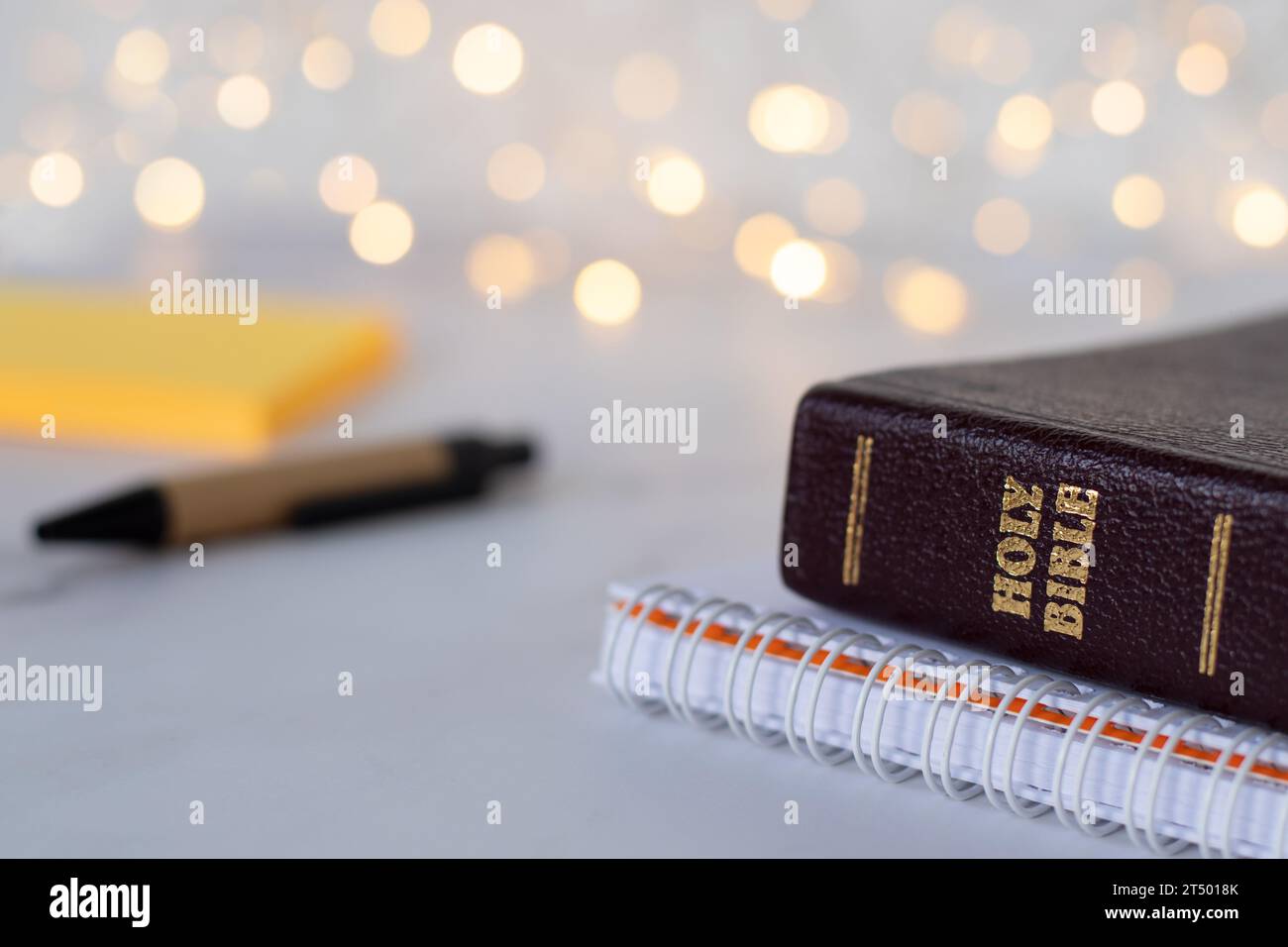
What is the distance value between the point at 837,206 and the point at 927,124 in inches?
5.4

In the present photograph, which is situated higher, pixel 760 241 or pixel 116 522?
pixel 760 241

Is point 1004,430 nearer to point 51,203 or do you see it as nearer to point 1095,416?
point 1095,416

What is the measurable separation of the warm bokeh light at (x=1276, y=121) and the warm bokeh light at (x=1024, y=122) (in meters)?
0.23

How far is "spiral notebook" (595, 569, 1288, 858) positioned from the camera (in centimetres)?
53

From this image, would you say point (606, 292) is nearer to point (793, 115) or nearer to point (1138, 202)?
point (793, 115)

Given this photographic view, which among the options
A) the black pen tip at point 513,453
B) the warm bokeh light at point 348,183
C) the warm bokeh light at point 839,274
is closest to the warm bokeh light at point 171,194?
the warm bokeh light at point 348,183

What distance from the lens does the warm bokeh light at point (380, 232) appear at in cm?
187

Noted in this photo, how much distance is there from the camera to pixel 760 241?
6.06 feet

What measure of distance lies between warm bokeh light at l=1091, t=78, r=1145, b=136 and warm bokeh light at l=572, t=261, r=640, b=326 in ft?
1.78

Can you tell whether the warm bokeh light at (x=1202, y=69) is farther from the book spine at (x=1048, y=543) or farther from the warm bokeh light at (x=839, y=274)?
the book spine at (x=1048, y=543)

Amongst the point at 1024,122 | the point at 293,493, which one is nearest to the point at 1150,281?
the point at 1024,122

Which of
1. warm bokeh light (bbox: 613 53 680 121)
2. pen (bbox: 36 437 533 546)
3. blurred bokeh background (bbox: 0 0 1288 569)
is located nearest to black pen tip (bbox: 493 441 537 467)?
pen (bbox: 36 437 533 546)
